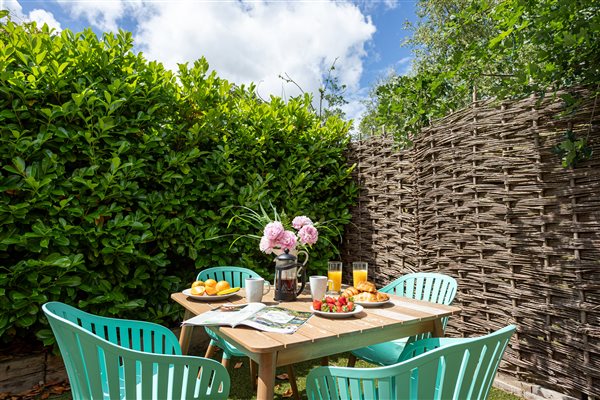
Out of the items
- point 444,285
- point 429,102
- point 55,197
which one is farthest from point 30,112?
point 444,285

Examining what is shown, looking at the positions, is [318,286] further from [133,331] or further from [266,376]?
[133,331]

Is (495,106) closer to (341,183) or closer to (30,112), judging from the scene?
(341,183)

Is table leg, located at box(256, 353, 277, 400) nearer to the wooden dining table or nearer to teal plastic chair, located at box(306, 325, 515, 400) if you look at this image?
the wooden dining table

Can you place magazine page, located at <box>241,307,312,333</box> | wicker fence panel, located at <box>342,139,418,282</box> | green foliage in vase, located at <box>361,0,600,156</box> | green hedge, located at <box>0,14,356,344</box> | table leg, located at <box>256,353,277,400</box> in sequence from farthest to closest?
wicker fence panel, located at <box>342,139,418,282</box> < green hedge, located at <box>0,14,356,344</box> < green foliage in vase, located at <box>361,0,600,156</box> < magazine page, located at <box>241,307,312,333</box> < table leg, located at <box>256,353,277,400</box>

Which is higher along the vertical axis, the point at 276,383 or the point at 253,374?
Result: the point at 253,374

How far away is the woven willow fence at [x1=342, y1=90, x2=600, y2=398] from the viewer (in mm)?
2201

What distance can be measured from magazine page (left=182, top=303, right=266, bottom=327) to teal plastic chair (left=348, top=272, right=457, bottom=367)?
0.78 meters

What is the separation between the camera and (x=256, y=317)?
1625mm

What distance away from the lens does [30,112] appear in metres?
2.54

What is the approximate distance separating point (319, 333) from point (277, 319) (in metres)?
0.26

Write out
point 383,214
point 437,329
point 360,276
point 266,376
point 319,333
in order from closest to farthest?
1. point 266,376
2. point 319,333
3. point 437,329
4. point 360,276
5. point 383,214

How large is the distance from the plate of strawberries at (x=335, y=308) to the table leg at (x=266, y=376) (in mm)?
417

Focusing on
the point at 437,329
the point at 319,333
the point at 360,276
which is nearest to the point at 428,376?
the point at 319,333

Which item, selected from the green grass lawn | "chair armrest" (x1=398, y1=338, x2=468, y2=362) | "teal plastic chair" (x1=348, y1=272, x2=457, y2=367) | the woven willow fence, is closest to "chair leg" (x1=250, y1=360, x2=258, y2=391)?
the green grass lawn
